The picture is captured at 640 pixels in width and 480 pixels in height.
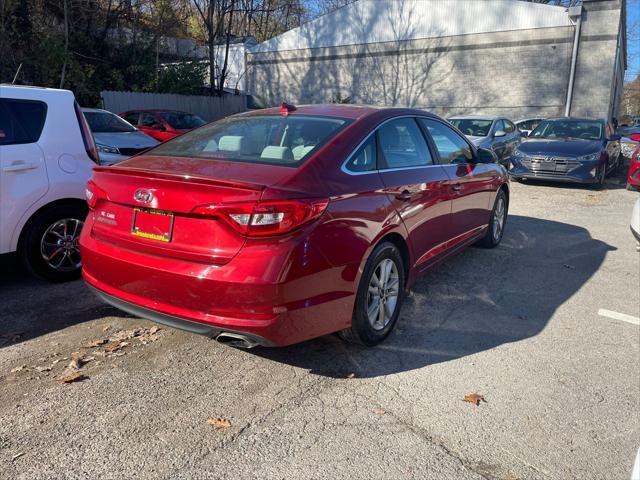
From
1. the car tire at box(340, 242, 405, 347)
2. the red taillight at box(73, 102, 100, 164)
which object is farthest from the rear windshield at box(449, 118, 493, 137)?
the car tire at box(340, 242, 405, 347)

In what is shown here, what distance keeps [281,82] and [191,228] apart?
1116 inches

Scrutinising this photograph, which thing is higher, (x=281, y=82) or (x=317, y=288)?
(x=281, y=82)

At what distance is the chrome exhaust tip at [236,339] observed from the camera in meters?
2.95

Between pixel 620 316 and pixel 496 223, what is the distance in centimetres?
213

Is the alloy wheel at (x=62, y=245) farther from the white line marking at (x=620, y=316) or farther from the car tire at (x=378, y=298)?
the white line marking at (x=620, y=316)

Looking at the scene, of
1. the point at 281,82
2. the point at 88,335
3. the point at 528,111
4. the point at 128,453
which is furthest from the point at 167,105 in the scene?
the point at 128,453

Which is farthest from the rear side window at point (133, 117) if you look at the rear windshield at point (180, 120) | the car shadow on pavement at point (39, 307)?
the car shadow on pavement at point (39, 307)

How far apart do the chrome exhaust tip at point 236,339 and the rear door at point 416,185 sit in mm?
1408

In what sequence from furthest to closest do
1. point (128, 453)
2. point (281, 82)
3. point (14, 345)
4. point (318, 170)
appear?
Result: 1. point (281, 82)
2. point (14, 345)
3. point (318, 170)
4. point (128, 453)

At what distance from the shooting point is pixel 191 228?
9.76 feet

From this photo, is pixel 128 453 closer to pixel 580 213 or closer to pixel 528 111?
pixel 580 213

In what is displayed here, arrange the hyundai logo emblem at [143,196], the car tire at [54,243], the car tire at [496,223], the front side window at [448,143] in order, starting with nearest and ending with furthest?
the hyundai logo emblem at [143,196], the car tire at [54,243], the front side window at [448,143], the car tire at [496,223]

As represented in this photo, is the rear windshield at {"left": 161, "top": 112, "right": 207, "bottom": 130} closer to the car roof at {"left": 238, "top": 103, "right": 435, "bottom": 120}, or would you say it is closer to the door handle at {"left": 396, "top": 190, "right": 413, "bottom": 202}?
the car roof at {"left": 238, "top": 103, "right": 435, "bottom": 120}

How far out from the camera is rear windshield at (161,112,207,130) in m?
14.8
